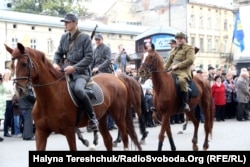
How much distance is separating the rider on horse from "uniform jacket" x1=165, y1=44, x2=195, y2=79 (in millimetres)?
3231

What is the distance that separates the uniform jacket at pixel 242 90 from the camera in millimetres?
21688

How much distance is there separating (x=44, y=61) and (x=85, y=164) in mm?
2386

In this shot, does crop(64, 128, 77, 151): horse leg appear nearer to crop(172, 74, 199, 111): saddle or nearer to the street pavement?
the street pavement

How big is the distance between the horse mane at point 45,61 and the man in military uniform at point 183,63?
385 centimetres

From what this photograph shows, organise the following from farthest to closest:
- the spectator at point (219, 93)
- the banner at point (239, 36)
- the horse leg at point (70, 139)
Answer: the banner at point (239, 36)
the spectator at point (219, 93)
the horse leg at point (70, 139)

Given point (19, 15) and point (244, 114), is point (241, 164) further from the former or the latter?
point (19, 15)

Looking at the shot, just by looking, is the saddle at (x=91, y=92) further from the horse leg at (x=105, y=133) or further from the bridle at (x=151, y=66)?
the bridle at (x=151, y=66)

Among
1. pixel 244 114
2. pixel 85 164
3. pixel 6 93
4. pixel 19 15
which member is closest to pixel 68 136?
pixel 85 164

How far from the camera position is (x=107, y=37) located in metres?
56.1

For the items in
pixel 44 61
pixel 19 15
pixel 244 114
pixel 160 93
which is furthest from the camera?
pixel 19 15

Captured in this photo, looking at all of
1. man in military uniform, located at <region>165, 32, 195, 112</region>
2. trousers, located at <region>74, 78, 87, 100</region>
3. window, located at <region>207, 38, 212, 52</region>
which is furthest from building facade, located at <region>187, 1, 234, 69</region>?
trousers, located at <region>74, 78, 87, 100</region>

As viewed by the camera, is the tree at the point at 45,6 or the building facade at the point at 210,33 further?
the building facade at the point at 210,33


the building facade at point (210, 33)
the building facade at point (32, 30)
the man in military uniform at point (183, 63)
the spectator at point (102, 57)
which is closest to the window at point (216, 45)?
the building facade at point (210, 33)

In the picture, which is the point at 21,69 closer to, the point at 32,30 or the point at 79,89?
the point at 79,89
